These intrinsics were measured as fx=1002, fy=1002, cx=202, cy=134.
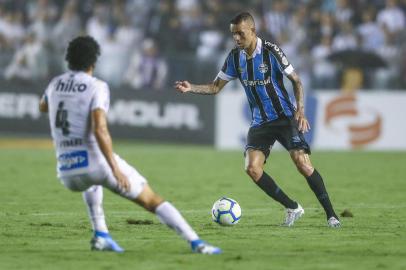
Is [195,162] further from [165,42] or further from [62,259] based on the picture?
[62,259]

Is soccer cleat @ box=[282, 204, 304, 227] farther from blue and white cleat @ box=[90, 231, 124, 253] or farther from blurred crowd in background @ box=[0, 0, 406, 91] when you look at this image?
blurred crowd in background @ box=[0, 0, 406, 91]

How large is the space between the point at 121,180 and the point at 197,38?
53.4 feet

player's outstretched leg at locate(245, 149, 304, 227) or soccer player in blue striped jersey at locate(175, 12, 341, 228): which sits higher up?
soccer player in blue striped jersey at locate(175, 12, 341, 228)

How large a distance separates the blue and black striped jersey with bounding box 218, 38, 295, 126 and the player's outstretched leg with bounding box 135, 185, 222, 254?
9.79 ft

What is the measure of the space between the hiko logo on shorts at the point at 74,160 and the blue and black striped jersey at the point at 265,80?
3.18 metres

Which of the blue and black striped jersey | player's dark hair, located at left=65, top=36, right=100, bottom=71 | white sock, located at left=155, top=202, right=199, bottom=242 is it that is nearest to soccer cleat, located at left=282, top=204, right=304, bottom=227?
the blue and black striped jersey

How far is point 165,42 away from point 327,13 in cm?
396

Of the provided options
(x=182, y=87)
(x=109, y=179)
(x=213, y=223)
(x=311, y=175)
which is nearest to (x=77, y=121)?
(x=109, y=179)

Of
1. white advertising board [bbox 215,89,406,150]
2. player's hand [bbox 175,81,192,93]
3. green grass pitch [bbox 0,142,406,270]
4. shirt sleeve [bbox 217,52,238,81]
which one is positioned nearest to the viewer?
green grass pitch [bbox 0,142,406,270]

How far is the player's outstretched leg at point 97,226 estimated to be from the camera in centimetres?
847

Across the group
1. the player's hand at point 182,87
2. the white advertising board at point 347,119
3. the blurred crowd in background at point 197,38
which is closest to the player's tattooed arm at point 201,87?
the player's hand at point 182,87

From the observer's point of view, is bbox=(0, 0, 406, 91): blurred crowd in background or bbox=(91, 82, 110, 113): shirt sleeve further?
bbox=(0, 0, 406, 91): blurred crowd in background

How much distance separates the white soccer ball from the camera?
34.1 ft

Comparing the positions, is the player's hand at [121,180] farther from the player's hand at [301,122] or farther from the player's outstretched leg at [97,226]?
the player's hand at [301,122]
